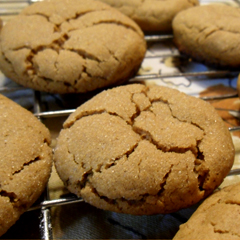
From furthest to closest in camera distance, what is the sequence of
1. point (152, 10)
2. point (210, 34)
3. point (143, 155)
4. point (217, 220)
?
point (152, 10) → point (210, 34) → point (143, 155) → point (217, 220)

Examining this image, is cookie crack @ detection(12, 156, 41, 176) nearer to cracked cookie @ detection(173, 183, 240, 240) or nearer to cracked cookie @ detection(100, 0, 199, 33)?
cracked cookie @ detection(173, 183, 240, 240)

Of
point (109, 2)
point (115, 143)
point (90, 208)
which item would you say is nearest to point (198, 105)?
point (115, 143)

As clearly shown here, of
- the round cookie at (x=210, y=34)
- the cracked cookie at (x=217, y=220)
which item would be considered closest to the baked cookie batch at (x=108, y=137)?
the cracked cookie at (x=217, y=220)

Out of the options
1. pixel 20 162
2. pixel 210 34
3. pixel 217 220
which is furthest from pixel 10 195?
pixel 210 34

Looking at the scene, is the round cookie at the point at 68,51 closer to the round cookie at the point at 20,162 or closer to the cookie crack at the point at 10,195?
the round cookie at the point at 20,162

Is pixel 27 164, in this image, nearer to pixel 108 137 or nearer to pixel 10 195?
pixel 10 195

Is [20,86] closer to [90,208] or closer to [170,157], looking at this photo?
[90,208]

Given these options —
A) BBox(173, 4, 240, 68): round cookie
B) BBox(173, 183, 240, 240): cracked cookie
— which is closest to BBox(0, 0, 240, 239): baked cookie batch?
BBox(173, 183, 240, 240): cracked cookie
